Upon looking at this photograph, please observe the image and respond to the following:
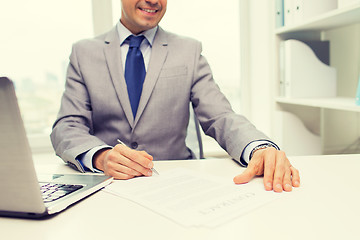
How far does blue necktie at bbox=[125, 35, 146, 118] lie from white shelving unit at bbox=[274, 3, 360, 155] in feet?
2.70

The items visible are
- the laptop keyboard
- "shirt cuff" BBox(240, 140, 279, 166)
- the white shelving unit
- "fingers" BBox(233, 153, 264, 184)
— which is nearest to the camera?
the laptop keyboard

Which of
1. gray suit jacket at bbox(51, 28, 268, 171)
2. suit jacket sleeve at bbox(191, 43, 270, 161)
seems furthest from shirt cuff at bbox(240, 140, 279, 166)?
Result: gray suit jacket at bbox(51, 28, 268, 171)

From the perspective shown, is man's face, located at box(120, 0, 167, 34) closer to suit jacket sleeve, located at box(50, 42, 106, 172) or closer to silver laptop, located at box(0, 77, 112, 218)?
suit jacket sleeve, located at box(50, 42, 106, 172)

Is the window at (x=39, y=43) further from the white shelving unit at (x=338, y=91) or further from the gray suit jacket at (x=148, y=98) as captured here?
the white shelving unit at (x=338, y=91)

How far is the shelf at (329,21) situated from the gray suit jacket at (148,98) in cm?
57

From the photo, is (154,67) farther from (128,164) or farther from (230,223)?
(230,223)

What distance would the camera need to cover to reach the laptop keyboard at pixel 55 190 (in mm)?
554

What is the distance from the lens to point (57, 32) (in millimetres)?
1958

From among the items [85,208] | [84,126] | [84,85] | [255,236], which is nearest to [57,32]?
[84,85]

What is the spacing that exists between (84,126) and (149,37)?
1.50 feet

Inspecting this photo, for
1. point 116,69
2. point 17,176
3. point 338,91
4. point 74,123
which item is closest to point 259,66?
point 338,91

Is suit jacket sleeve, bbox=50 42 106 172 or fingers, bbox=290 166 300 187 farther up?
suit jacket sleeve, bbox=50 42 106 172

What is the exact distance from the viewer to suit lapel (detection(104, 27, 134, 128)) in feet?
3.80

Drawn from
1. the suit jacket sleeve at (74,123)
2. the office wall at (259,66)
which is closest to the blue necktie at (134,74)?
the suit jacket sleeve at (74,123)
